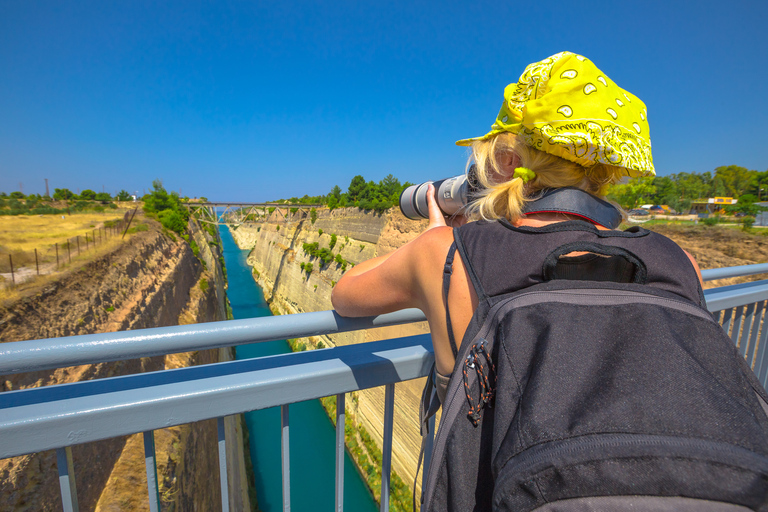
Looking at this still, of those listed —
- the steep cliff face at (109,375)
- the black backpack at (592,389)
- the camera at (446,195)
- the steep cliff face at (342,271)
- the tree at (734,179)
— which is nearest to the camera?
the black backpack at (592,389)

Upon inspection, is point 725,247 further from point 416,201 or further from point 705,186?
point 705,186

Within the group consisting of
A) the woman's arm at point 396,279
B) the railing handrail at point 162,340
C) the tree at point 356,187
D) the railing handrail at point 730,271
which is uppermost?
the tree at point 356,187

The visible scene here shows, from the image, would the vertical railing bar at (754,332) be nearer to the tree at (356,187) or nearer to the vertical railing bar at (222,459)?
the vertical railing bar at (222,459)

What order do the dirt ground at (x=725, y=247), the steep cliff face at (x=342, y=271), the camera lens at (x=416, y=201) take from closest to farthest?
the camera lens at (x=416, y=201) < the steep cliff face at (x=342, y=271) < the dirt ground at (x=725, y=247)

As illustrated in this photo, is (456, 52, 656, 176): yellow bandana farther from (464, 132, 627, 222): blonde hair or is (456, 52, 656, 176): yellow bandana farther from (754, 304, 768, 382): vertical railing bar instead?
(754, 304, 768, 382): vertical railing bar

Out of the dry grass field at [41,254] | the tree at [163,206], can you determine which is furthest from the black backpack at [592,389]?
the tree at [163,206]

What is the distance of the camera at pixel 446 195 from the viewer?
3.45ft

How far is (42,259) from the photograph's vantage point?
8.45 metres

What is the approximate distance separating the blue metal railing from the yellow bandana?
0.61m

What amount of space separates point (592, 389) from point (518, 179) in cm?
50

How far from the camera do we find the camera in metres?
1.05

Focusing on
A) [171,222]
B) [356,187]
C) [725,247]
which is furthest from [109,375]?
[356,187]

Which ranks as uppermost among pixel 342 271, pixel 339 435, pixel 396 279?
pixel 396 279

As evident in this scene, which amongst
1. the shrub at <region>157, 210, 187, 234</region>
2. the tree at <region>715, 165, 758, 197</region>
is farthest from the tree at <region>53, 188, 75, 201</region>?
the tree at <region>715, 165, 758, 197</region>
